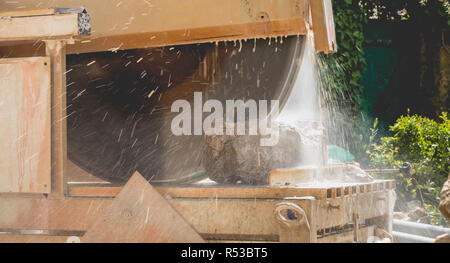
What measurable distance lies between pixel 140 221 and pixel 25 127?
0.87 metres

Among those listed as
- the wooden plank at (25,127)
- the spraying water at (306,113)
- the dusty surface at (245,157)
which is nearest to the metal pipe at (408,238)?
the spraying water at (306,113)

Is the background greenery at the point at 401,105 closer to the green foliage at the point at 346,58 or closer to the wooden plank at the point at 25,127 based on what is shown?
the green foliage at the point at 346,58

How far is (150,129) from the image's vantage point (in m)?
4.27

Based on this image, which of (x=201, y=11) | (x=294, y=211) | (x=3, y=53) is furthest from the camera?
(x=3, y=53)

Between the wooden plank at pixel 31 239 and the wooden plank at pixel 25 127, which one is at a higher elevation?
the wooden plank at pixel 25 127

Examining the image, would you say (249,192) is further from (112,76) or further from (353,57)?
(353,57)

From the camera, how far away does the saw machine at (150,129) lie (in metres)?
2.75

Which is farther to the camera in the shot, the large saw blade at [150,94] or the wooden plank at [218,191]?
the large saw blade at [150,94]

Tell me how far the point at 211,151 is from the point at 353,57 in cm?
560

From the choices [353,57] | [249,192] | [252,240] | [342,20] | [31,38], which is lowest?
[252,240]

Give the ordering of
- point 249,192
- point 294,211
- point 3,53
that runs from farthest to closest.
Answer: point 3,53, point 249,192, point 294,211

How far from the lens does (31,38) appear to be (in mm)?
2969
